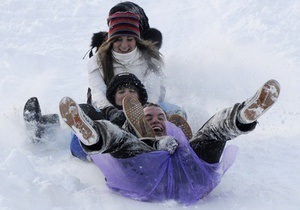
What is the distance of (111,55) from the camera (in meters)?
3.60

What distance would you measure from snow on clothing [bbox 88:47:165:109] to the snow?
362 mm

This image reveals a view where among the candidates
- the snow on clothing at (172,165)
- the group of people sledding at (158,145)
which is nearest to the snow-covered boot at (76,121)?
the group of people sledding at (158,145)

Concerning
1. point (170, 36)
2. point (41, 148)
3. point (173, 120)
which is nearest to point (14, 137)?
point (41, 148)

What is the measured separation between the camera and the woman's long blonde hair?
3568 mm

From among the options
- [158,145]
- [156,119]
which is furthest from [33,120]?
[158,145]

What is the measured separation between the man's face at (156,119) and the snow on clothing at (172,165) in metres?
0.34

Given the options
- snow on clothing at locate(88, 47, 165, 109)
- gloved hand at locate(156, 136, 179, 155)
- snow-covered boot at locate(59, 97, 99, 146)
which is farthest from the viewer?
snow on clothing at locate(88, 47, 165, 109)

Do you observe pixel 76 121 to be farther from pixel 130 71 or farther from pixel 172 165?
pixel 130 71

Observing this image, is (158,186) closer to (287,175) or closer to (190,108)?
(287,175)

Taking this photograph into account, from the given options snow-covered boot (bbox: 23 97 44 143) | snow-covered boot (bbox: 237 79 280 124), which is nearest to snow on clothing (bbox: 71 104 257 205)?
snow-covered boot (bbox: 237 79 280 124)

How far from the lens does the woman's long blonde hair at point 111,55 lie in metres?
3.57

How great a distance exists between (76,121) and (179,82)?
240 centimetres

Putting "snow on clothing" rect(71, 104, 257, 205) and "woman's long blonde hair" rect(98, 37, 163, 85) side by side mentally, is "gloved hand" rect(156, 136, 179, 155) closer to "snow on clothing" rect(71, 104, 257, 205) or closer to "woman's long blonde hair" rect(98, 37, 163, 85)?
"snow on clothing" rect(71, 104, 257, 205)

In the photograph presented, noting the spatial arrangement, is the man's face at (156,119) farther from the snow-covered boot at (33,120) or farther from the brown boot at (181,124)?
the snow-covered boot at (33,120)
